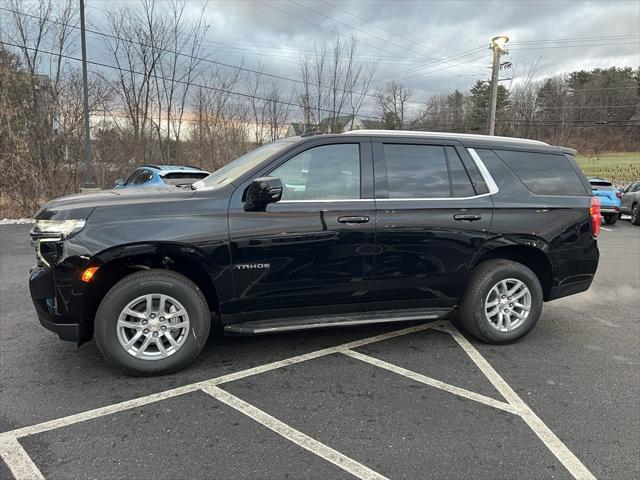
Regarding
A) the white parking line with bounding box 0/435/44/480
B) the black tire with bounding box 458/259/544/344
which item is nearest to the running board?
the black tire with bounding box 458/259/544/344

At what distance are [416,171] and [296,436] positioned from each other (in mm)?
2351

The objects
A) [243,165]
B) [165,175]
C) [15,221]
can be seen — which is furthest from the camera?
[15,221]

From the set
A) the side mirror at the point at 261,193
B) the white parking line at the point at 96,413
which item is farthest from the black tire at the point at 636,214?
the side mirror at the point at 261,193

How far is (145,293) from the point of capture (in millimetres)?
3322

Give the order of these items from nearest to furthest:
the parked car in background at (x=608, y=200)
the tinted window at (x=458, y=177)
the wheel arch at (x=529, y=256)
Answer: the tinted window at (x=458, y=177) → the wheel arch at (x=529, y=256) → the parked car in background at (x=608, y=200)

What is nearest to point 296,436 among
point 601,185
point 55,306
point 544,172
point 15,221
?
point 55,306

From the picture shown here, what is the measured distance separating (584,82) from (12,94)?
65.6m

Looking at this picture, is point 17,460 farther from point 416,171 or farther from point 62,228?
point 416,171

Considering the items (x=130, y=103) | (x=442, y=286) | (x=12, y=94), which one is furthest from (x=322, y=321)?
(x=130, y=103)

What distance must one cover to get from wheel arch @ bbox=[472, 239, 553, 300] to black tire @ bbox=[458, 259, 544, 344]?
94mm

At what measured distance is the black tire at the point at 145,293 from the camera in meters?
Result: 3.27

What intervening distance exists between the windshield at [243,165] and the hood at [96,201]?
331 millimetres

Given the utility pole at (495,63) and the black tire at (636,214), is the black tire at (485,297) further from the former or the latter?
the utility pole at (495,63)

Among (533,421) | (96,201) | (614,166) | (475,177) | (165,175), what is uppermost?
(614,166)
